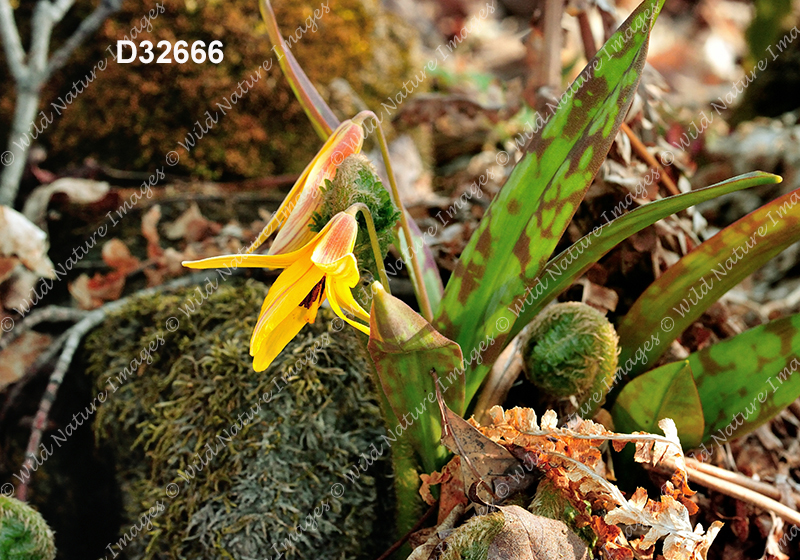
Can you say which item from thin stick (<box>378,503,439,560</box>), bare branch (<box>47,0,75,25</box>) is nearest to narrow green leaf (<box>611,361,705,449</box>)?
thin stick (<box>378,503,439,560</box>)

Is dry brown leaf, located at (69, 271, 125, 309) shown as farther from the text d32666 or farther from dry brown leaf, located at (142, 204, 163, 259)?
the text d32666

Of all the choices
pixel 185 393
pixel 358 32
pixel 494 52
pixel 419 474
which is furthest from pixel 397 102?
pixel 494 52

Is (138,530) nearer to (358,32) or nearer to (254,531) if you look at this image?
(254,531)

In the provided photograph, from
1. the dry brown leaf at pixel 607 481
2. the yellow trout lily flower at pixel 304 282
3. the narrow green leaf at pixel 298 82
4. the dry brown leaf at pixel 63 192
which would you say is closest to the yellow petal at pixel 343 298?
the yellow trout lily flower at pixel 304 282

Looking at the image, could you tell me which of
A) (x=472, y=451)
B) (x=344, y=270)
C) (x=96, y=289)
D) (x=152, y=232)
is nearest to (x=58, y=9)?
(x=152, y=232)

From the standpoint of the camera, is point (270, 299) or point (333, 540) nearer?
point (270, 299)
